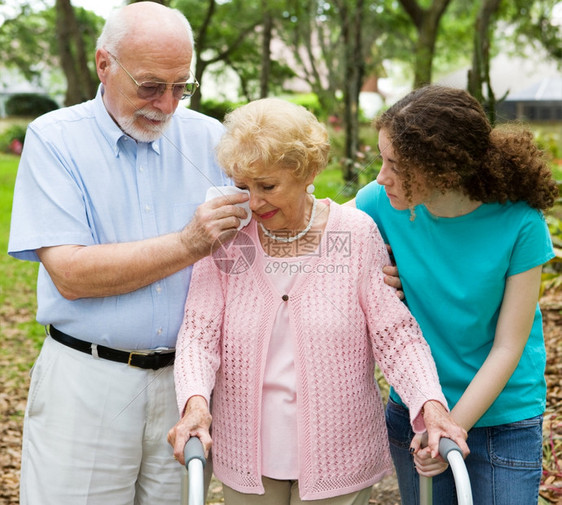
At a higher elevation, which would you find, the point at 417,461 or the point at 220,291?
the point at 220,291

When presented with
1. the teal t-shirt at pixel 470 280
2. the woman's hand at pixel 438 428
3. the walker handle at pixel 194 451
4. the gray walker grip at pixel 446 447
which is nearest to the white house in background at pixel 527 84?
the teal t-shirt at pixel 470 280

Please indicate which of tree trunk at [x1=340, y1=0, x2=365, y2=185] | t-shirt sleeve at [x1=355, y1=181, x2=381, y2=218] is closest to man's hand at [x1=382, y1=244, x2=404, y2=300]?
t-shirt sleeve at [x1=355, y1=181, x2=381, y2=218]

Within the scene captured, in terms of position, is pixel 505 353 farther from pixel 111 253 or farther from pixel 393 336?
pixel 111 253

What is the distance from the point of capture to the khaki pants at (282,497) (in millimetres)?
2303

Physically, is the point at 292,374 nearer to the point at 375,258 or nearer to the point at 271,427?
the point at 271,427

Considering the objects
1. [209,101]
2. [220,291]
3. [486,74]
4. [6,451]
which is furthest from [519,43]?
[220,291]

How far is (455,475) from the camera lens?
72.4 inches

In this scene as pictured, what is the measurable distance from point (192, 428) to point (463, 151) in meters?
1.06

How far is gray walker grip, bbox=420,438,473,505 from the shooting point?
1.81 m

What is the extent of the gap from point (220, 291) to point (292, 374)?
13.2 inches

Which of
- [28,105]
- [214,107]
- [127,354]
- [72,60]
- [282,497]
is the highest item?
[28,105]

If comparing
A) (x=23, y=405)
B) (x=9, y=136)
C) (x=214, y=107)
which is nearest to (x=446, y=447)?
(x=23, y=405)

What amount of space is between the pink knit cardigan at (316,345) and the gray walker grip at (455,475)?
10.0 inches

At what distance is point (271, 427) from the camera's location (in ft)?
7.43
